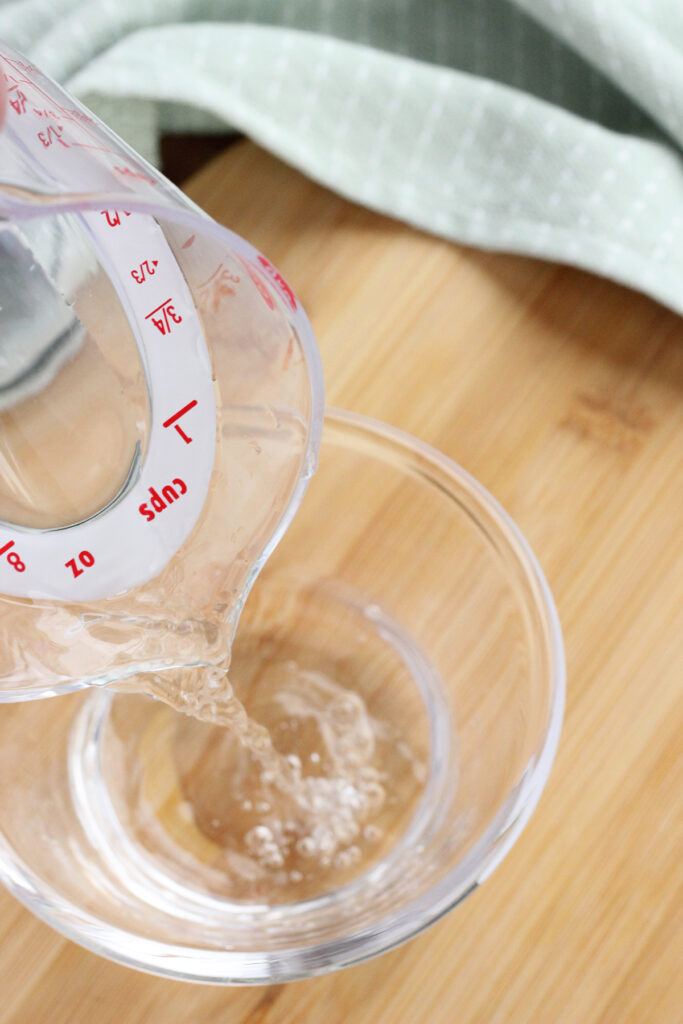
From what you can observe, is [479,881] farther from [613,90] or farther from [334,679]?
[613,90]

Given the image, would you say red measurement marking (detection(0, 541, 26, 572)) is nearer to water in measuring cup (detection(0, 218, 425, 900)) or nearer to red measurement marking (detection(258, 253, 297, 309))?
water in measuring cup (detection(0, 218, 425, 900))

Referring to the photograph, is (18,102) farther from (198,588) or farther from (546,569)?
(546,569)

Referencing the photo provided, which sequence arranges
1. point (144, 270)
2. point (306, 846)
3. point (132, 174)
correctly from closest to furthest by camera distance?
1. point (132, 174)
2. point (144, 270)
3. point (306, 846)

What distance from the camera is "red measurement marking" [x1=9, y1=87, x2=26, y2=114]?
444mm

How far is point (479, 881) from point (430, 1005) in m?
0.11

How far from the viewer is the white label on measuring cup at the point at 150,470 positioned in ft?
1.73

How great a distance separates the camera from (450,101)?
86cm

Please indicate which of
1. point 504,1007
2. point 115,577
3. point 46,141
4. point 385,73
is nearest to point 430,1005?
point 504,1007

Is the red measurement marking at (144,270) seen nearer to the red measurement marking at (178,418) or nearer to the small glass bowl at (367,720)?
the red measurement marking at (178,418)

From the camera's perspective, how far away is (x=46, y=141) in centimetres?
43

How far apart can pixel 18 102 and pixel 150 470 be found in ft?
0.63

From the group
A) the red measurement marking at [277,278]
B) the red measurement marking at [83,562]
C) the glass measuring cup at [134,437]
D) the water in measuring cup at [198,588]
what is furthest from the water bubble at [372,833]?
the red measurement marking at [277,278]

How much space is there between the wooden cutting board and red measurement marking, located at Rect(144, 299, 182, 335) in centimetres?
32

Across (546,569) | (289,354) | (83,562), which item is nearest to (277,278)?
(289,354)
